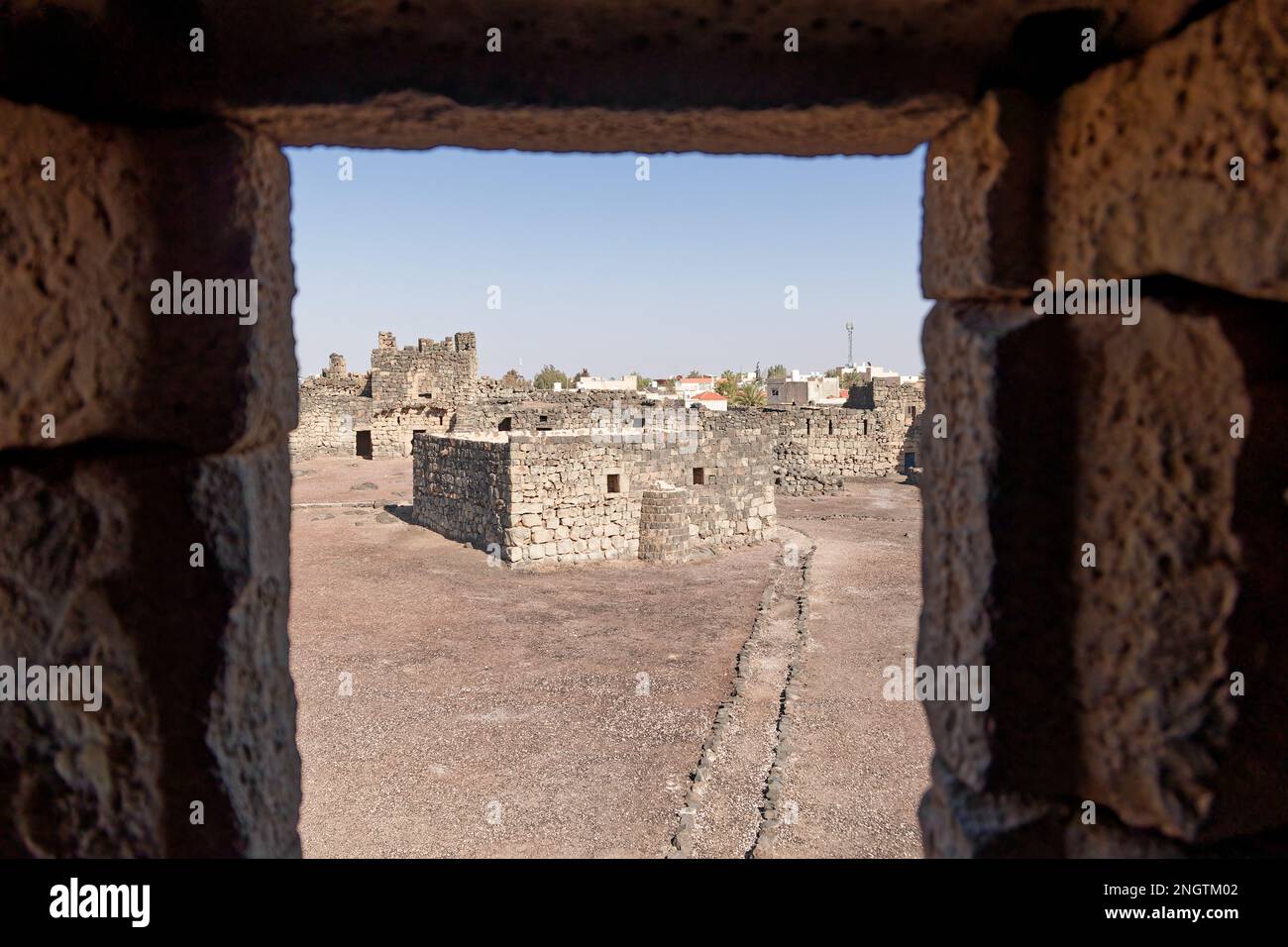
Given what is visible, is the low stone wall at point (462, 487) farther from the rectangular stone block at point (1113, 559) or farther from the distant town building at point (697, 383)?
the distant town building at point (697, 383)

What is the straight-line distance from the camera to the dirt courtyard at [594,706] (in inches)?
216

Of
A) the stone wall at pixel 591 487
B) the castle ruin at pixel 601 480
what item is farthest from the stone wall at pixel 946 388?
the stone wall at pixel 591 487

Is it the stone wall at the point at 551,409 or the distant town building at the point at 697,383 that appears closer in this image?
the stone wall at the point at 551,409

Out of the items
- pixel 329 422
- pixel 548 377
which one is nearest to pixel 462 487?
pixel 329 422

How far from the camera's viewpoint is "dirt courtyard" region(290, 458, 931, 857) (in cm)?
548

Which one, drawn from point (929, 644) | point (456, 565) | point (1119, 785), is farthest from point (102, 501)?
point (456, 565)

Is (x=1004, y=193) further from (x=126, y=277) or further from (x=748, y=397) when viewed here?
(x=748, y=397)

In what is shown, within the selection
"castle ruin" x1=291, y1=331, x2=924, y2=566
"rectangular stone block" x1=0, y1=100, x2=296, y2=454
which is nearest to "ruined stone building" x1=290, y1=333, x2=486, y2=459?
"castle ruin" x1=291, y1=331, x2=924, y2=566

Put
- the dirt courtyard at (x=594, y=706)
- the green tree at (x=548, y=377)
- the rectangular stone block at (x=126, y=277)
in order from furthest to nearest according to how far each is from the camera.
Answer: the green tree at (x=548, y=377)
the dirt courtyard at (x=594, y=706)
the rectangular stone block at (x=126, y=277)

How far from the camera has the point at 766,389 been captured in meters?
42.0

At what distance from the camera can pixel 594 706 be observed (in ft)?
24.6

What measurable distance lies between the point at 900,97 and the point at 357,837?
5.30 meters

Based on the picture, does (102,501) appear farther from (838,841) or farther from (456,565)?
(456,565)
